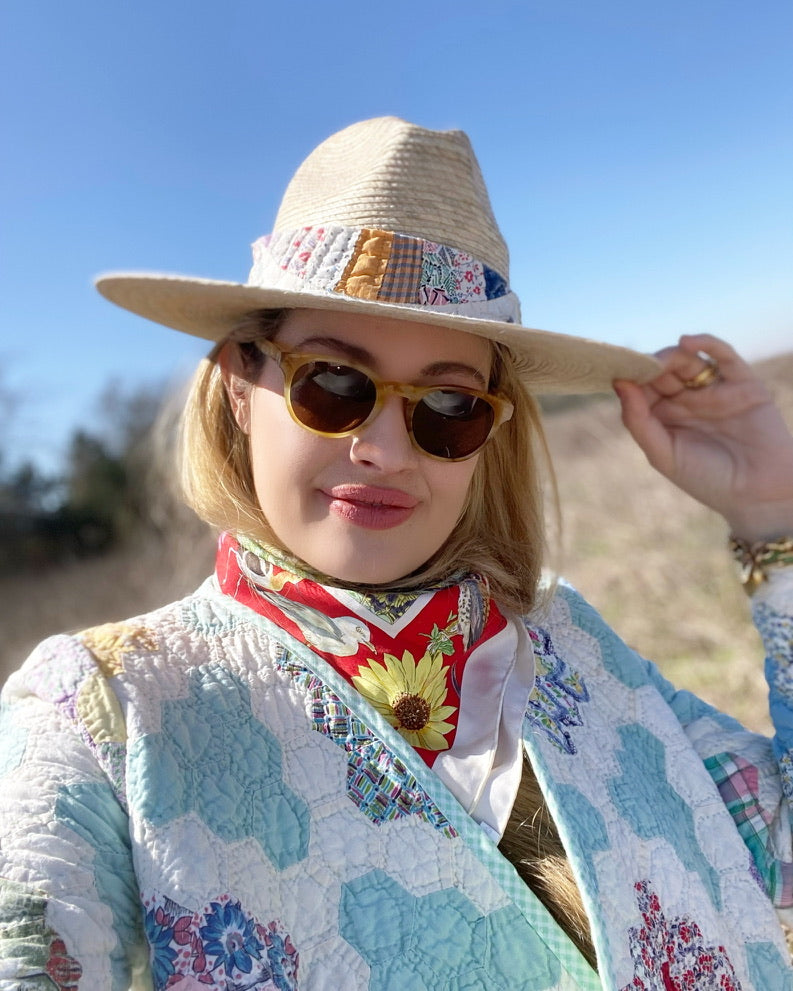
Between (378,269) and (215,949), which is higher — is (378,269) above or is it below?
above

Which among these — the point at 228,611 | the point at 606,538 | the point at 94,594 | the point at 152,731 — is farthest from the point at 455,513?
the point at 94,594

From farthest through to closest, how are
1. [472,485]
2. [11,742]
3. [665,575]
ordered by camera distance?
[665,575] < [472,485] < [11,742]

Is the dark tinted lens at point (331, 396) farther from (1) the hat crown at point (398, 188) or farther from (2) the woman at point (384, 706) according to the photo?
(1) the hat crown at point (398, 188)

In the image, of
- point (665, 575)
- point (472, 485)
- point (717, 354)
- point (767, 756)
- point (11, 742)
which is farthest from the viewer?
point (665, 575)

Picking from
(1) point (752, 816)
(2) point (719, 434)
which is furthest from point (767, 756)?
(2) point (719, 434)

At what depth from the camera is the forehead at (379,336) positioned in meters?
1.45

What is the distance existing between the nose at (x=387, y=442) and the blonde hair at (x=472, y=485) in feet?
0.91

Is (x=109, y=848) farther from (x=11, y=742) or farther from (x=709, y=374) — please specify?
(x=709, y=374)

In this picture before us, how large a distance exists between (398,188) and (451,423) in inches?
18.4

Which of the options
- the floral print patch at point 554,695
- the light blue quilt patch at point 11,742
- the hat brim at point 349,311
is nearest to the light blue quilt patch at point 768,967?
the floral print patch at point 554,695

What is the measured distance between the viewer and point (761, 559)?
1828 millimetres

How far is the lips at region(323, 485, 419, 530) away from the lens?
1.42 metres

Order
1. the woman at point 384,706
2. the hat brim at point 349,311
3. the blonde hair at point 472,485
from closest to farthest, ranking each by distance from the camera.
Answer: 1. the woman at point 384,706
2. the hat brim at point 349,311
3. the blonde hair at point 472,485

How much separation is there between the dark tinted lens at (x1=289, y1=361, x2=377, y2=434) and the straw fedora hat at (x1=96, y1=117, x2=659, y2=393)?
119 millimetres
